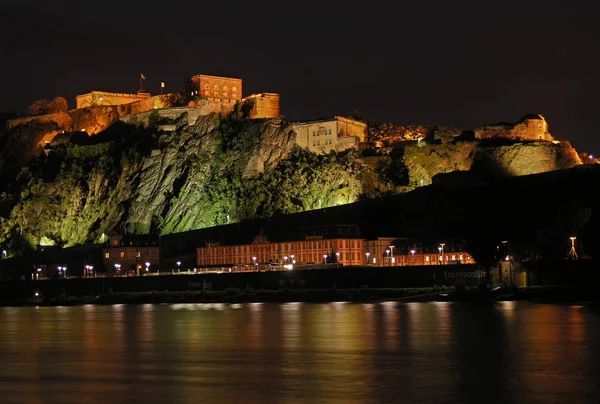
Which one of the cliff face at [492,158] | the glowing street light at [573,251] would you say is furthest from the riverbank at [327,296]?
the cliff face at [492,158]

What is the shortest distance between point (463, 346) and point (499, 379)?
8312mm

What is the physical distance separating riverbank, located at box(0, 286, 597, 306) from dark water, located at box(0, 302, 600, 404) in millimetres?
12774

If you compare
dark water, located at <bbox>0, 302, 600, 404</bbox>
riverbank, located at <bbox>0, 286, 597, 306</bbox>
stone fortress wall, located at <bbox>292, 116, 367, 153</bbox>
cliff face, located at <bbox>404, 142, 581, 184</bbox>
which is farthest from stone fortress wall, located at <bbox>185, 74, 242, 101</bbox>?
dark water, located at <bbox>0, 302, 600, 404</bbox>

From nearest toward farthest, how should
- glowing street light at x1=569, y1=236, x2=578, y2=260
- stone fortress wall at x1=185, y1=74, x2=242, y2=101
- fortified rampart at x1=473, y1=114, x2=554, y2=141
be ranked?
1. glowing street light at x1=569, y1=236, x2=578, y2=260
2. fortified rampart at x1=473, y1=114, x2=554, y2=141
3. stone fortress wall at x1=185, y1=74, x2=242, y2=101

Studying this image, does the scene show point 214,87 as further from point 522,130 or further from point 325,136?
point 522,130

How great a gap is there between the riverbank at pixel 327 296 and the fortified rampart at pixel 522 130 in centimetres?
3150

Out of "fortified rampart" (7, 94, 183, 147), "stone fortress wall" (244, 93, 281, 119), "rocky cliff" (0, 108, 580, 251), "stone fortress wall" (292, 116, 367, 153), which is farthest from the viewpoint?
"fortified rampart" (7, 94, 183, 147)

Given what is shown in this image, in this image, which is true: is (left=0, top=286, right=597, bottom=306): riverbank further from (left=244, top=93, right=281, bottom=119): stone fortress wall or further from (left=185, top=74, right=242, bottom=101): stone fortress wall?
(left=185, top=74, right=242, bottom=101): stone fortress wall

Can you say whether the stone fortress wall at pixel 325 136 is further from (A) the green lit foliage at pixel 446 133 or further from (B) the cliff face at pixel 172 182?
(A) the green lit foliage at pixel 446 133

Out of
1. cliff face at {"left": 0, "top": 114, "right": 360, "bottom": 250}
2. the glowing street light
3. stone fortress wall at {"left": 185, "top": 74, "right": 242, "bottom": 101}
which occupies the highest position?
stone fortress wall at {"left": 185, "top": 74, "right": 242, "bottom": 101}

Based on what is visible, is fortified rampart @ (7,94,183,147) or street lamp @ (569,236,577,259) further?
fortified rampart @ (7,94,183,147)

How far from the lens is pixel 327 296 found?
2859 inches

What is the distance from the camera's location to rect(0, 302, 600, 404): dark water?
2144 cm

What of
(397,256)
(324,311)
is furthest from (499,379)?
(397,256)
